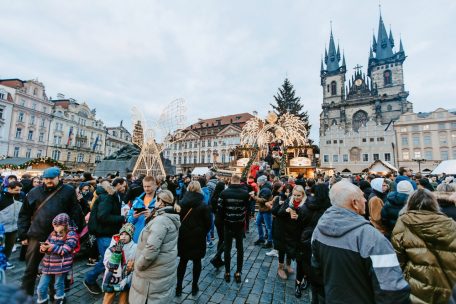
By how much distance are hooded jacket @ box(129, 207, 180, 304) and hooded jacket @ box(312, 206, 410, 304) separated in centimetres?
200

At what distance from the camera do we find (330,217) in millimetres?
2195

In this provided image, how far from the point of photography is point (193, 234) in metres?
4.22

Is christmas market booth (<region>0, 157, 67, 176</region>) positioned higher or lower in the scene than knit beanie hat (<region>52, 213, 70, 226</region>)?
higher

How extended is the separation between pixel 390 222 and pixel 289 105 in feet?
147

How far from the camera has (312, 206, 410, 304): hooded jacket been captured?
1814 millimetres

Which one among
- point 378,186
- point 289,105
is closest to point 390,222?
point 378,186

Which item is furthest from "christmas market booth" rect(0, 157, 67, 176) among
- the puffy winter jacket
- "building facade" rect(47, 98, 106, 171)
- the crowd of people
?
"building facade" rect(47, 98, 106, 171)

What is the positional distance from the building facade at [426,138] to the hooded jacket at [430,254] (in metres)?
53.2

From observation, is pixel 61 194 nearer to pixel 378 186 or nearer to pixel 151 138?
pixel 378 186

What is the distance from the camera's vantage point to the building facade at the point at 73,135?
1864 inches

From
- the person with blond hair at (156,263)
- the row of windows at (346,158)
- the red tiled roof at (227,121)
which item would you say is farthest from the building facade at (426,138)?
the person with blond hair at (156,263)

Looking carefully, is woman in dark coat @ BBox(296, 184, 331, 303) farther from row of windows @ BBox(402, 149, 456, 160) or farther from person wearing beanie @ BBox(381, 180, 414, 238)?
row of windows @ BBox(402, 149, 456, 160)

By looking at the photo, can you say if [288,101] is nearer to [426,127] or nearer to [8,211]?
[426,127]

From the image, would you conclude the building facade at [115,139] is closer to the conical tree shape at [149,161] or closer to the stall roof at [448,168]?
the conical tree shape at [149,161]
